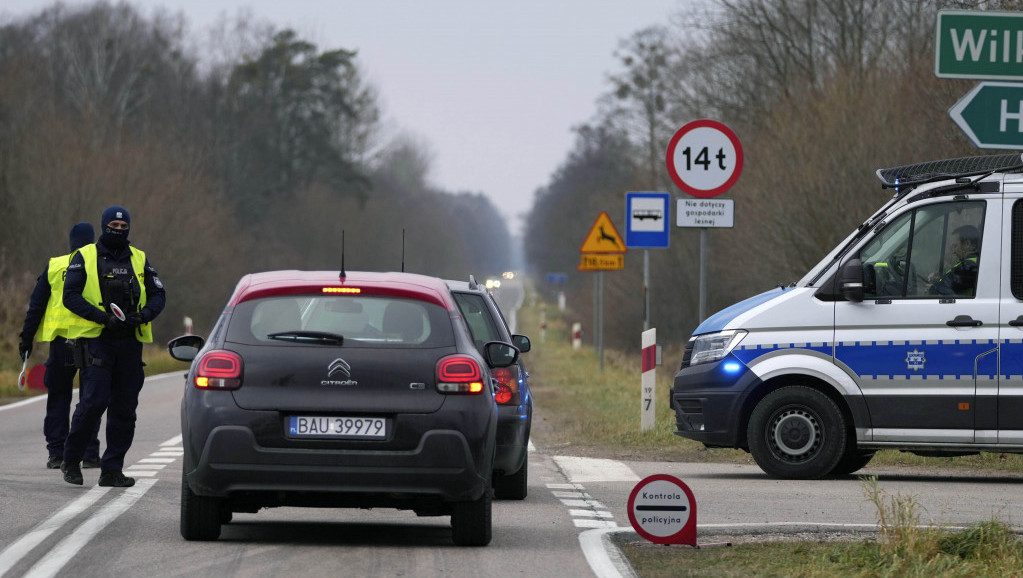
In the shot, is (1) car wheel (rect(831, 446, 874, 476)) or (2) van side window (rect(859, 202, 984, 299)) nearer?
(2) van side window (rect(859, 202, 984, 299))

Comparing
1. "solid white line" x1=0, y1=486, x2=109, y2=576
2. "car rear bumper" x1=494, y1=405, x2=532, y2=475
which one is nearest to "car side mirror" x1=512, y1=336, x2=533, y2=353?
"car rear bumper" x1=494, y1=405, x2=532, y2=475

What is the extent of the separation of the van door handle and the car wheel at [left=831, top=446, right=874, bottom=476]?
1477 mm

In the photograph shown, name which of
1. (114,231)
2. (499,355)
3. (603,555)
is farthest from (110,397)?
(603,555)

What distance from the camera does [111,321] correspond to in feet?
39.0

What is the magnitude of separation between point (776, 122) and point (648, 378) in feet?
61.8

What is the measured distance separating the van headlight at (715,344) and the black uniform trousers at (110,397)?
440cm

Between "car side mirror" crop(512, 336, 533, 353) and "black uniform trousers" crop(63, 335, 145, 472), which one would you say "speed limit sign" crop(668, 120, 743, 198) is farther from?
"black uniform trousers" crop(63, 335, 145, 472)

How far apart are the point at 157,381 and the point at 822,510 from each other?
21.2 m

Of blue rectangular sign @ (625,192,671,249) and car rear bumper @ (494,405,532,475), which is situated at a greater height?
blue rectangular sign @ (625,192,671,249)

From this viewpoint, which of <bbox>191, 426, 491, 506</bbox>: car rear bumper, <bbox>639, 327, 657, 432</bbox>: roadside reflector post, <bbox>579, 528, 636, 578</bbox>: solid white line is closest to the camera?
<bbox>579, 528, 636, 578</bbox>: solid white line

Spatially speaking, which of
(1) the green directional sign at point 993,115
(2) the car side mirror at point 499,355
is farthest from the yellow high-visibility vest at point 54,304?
(1) the green directional sign at point 993,115

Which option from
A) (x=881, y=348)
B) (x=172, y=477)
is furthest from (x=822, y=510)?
(x=172, y=477)

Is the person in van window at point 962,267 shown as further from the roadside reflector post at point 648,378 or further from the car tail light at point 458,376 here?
the car tail light at point 458,376

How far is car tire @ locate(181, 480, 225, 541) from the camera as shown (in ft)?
29.3
